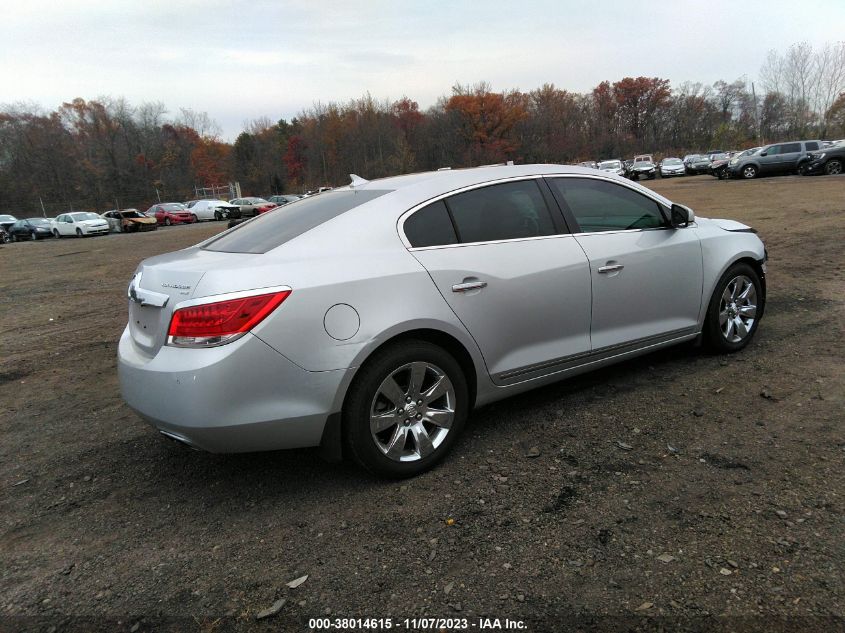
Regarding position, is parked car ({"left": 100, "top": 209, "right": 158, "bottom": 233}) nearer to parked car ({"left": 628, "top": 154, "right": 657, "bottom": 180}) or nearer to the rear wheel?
parked car ({"left": 628, "top": 154, "right": 657, "bottom": 180})

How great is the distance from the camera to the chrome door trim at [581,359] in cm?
358

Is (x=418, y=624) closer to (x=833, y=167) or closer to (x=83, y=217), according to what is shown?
(x=833, y=167)

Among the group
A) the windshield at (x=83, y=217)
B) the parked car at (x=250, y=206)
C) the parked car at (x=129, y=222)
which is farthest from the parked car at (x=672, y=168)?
the windshield at (x=83, y=217)

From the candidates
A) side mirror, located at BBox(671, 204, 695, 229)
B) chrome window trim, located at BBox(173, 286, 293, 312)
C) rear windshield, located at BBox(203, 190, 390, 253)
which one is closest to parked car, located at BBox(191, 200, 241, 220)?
rear windshield, located at BBox(203, 190, 390, 253)

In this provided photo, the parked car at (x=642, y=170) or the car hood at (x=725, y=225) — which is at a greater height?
the parked car at (x=642, y=170)

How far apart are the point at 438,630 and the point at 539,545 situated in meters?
0.64

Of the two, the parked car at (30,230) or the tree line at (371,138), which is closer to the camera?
the parked car at (30,230)

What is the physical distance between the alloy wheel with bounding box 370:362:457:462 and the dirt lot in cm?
21

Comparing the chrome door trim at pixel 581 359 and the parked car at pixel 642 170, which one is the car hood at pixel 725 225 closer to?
the chrome door trim at pixel 581 359

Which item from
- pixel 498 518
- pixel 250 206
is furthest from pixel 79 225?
pixel 498 518

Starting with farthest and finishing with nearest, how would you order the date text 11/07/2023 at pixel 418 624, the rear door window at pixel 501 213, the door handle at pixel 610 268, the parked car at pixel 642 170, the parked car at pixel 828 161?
the parked car at pixel 642 170 < the parked car at pixel 828 161 < the door handle at pixel 610 268 < the rear door window at pixel 501 213 < the date text 11/07/2023 at pixel 418 624

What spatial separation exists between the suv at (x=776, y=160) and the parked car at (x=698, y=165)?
10.9 meters

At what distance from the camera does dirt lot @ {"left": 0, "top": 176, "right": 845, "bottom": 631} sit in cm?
229

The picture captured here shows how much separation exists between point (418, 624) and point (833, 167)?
104 ft
